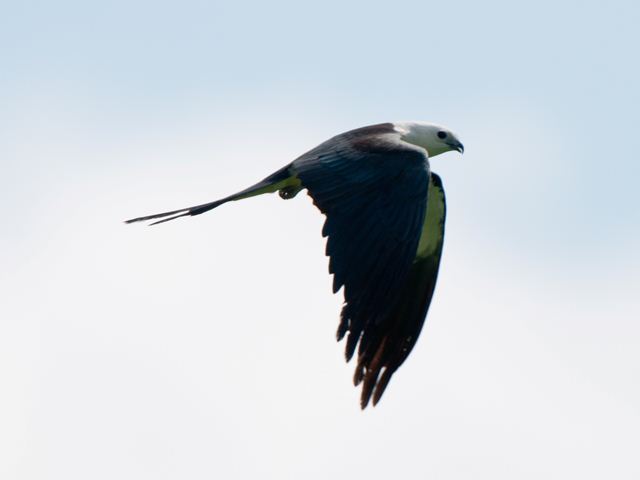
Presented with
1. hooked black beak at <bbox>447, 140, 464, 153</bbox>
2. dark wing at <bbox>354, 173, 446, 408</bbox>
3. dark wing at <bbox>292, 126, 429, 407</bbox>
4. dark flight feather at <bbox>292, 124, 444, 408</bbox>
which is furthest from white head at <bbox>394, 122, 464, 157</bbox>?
dark wing at <bbox>292, 126, 429, 407</bbox>

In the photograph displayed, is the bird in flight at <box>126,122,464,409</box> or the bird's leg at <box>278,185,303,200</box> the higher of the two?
the bird's leg at <box>278,185,303,200</box>

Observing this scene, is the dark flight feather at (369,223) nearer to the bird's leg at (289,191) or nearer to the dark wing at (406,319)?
the dark wing at (406,319)

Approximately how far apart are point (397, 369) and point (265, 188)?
1.82 m

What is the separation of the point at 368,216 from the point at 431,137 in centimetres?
256

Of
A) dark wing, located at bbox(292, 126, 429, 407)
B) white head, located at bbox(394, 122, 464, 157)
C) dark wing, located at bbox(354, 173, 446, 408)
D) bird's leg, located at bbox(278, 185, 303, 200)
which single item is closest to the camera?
dark wing, located at bbox(292, 126, 429, 407)

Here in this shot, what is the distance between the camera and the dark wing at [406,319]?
39.5ft

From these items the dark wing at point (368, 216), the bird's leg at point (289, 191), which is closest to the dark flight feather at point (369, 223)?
the dark wing at point (368, 216)

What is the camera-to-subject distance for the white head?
13094 millimetres

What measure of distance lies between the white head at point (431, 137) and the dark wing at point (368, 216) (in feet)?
4.98

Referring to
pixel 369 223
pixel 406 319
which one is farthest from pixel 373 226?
pixel 406 319

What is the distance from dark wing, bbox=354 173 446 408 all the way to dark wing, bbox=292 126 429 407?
52 cm

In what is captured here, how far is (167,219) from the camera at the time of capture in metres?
12.2

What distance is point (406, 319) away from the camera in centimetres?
1238

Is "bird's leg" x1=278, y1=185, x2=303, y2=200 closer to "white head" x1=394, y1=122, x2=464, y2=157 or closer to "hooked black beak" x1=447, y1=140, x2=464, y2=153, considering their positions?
"white head" x1=394, y1=122, x2=464, y2=157
